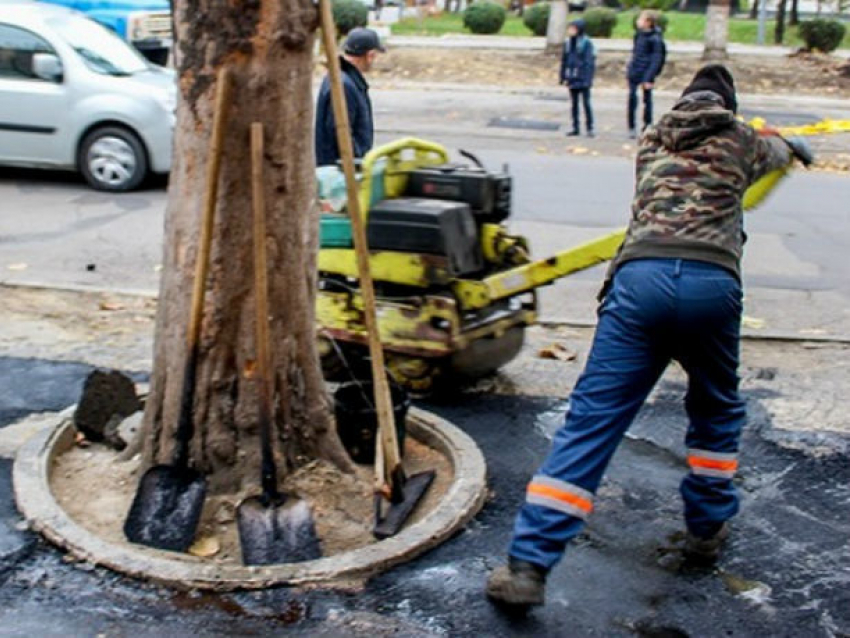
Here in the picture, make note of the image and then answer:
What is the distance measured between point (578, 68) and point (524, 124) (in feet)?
5.25

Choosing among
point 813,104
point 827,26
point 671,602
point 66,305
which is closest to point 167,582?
point 671,602

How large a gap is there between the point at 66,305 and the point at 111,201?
400cm

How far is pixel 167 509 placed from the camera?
4.88 meters

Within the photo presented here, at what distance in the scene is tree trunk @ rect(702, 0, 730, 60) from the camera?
24625mm

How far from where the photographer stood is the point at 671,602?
4.44 m

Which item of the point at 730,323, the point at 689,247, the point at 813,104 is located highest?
the point at 689,247

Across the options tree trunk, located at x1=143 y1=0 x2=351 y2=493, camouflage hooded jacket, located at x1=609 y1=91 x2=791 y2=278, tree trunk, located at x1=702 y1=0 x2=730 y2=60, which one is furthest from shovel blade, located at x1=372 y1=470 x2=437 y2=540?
tree trunk, located at x1=702 y1=0 x2=730 y2=60

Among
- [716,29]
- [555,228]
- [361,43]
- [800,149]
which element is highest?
[361,43]

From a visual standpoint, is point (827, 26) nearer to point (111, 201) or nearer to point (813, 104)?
point (813, 104)

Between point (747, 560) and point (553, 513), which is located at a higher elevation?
point (553, 513)

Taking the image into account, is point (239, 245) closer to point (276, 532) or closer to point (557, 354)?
point (276, 532)

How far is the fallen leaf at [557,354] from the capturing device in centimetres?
740

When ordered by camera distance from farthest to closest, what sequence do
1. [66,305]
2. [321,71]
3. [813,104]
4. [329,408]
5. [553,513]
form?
1. [321,71]
2. [813,104]
3. [66,305]
4. [329,408]
5. [553,513]

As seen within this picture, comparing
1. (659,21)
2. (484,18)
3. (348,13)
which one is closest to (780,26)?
(484,18)
